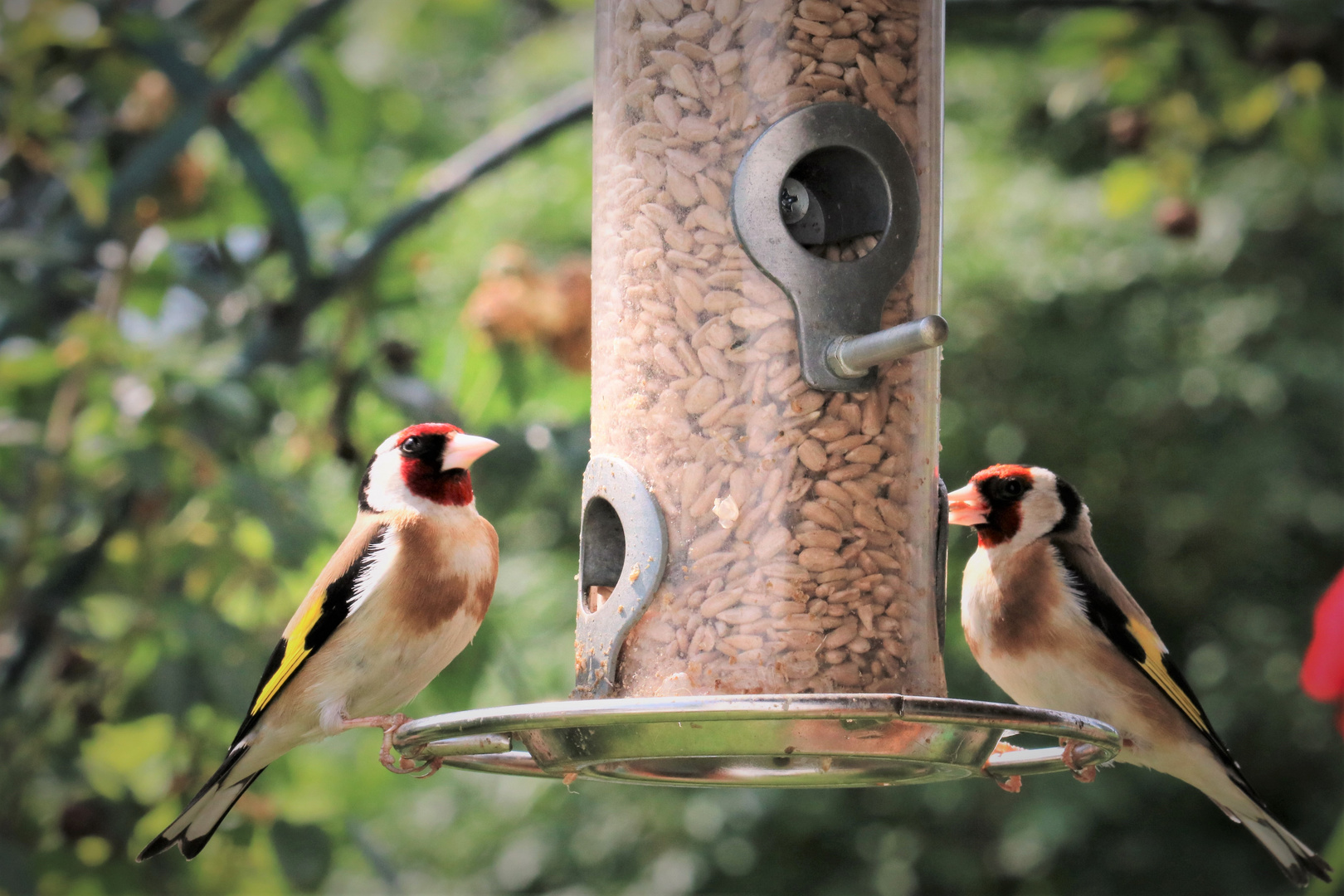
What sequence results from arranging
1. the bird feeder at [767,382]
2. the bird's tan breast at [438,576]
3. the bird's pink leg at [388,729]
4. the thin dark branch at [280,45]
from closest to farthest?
the bird's pink leg at [388,729] < the bird feeder at [767,382] < the bird's tan breast at [438,576] < the thin dark branch at [280,45]

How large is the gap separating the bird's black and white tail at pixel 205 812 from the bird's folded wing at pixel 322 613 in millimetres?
102

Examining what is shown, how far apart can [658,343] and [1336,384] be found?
6322 mm

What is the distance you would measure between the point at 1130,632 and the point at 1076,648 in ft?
0.47

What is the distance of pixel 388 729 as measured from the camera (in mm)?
3256

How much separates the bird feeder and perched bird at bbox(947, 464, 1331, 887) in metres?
0.37

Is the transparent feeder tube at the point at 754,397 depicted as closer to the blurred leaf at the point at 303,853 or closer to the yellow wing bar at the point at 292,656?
the yellow wing bar at the point at 292,656

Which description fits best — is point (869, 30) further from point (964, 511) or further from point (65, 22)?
point (65, 22)

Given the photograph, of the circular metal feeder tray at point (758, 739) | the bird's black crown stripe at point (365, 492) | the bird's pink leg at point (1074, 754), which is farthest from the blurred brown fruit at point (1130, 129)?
the bird's pink leg at point (1074, 754)

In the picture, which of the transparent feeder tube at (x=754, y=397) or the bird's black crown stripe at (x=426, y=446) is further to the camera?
the bird's black crown stripe at (x=426, y=446)

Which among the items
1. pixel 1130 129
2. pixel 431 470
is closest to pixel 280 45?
pixel 431 470

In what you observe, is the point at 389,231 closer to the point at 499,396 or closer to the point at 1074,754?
the point at 499,396

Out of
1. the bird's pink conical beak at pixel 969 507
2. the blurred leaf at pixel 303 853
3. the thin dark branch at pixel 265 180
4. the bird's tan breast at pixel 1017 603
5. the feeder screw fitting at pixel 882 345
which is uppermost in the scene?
the thin dark branch at pixel 265 180

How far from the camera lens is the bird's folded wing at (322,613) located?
145 inches

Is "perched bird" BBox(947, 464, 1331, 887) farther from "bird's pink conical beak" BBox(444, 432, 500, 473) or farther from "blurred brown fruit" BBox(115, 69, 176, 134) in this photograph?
"blurred brown fruit" BBox(115, 69, 176, 134)
